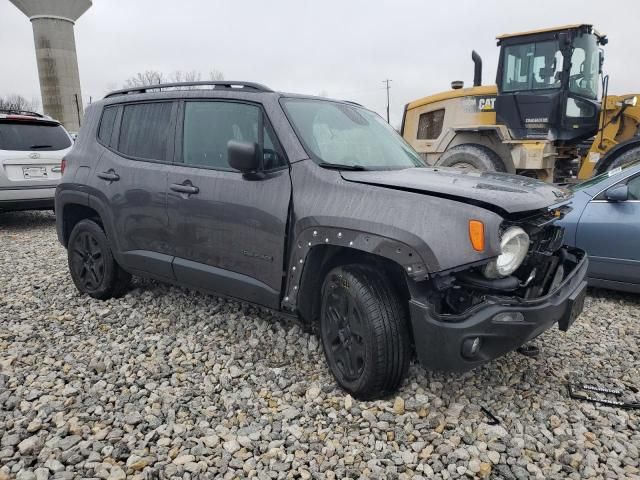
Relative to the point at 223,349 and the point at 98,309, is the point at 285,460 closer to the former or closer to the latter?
the point at 223,349

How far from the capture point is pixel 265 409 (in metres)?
2.86

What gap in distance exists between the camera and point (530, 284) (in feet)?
8.88

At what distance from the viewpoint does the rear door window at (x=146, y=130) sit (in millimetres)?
3840

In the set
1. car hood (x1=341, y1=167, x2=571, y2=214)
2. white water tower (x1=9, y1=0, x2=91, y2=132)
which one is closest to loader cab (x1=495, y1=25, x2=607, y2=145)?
car hood (x1=341, y1=167, x2=571, y2=214)

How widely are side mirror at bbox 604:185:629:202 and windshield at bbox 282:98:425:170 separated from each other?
199 centimetres

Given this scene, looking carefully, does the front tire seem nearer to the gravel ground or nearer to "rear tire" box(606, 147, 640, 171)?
the gravel ground

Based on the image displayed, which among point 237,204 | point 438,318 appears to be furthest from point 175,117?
point 438,318

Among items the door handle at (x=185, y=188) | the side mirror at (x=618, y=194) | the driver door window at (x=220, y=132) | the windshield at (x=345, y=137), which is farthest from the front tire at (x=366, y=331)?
the side mirror at (x=618, y=194)

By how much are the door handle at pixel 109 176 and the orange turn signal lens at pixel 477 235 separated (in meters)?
2.94

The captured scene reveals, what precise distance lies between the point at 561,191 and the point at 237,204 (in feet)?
6.99

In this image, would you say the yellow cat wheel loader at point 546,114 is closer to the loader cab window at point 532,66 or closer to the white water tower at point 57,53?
the loader cab window at point 532,66

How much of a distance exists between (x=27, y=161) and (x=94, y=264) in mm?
4223

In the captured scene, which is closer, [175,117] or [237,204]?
[237,204]

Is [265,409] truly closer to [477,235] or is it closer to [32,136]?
[477,235]
